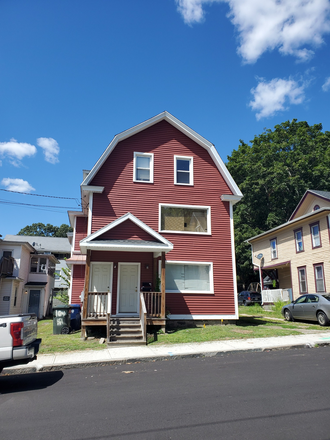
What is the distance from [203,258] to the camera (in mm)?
15180

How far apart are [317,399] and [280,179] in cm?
3438

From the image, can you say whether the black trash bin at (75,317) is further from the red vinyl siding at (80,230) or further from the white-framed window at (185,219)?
the red vinyl siding at (80,230)

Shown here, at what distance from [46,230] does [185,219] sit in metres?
84.6

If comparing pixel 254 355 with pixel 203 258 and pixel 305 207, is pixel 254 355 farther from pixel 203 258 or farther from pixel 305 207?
pixel 305 207

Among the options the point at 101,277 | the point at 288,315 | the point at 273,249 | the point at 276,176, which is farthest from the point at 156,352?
the point at 276,176

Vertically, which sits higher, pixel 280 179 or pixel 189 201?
pixel 280 179

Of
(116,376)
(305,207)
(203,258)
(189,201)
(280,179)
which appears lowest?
(116,376)

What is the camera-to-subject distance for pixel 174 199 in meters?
15.7

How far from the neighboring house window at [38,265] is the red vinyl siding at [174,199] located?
18352mm

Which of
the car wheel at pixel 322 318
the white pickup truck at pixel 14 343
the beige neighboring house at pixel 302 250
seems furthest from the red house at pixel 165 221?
the beige neighboring house at pixel 302 250

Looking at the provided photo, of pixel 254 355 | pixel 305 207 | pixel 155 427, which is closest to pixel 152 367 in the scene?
pixel 254 355

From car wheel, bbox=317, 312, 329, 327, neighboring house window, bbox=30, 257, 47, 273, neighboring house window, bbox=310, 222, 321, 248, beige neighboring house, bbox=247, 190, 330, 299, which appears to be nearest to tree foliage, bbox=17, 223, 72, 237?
neighboring house window, bbox=30, 257, 47, 273

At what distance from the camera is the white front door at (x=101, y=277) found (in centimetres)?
1422

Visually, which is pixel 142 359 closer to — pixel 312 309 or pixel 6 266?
pixel 312 309
